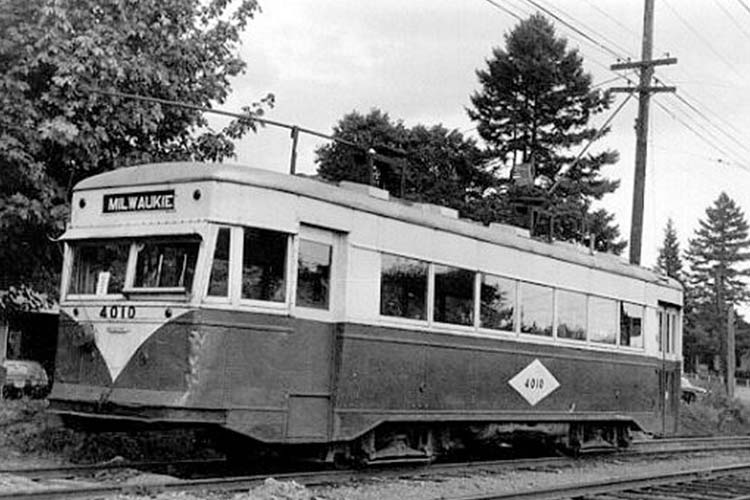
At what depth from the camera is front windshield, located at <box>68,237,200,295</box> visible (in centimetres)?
1041

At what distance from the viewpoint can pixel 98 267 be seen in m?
11.1

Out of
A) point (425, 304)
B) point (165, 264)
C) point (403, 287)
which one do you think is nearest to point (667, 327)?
point (425, 304)

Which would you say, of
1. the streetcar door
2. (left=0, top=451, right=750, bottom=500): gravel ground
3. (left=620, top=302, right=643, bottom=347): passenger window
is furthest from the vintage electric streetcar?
the streetcar door

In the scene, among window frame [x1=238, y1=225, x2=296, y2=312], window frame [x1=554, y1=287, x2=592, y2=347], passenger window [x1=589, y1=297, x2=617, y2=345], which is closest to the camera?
window frame [x1=238, y1=225, x2=296, y2=312]

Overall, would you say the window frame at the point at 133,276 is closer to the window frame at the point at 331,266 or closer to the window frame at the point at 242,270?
the window frame at the point at 242,270

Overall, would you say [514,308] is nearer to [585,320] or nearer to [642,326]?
[585,320]

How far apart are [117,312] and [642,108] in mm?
16665

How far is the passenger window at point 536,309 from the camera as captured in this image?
14159 mm

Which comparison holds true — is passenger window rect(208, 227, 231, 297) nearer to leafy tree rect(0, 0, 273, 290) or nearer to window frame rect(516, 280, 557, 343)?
leafy tree rect(0, 0, 273, 290)

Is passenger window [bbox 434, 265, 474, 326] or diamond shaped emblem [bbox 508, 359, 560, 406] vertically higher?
passenger window [bbox 434, 265, 474, 326]

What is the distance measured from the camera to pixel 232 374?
1025 cm

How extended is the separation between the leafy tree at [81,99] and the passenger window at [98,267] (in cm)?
217

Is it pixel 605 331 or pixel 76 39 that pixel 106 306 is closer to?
pixel 76 39

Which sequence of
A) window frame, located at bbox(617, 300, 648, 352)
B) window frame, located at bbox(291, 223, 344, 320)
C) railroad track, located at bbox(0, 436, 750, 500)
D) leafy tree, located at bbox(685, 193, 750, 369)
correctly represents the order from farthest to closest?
leafy tree, located at bbox(685, 193, 750, 369) → window frame, located at bbox(617, 300, 648, 352) → window frame, located at bbox(291, 223, 344, 320) → railroad track, located at bbox(0, 436, 750, 500)
